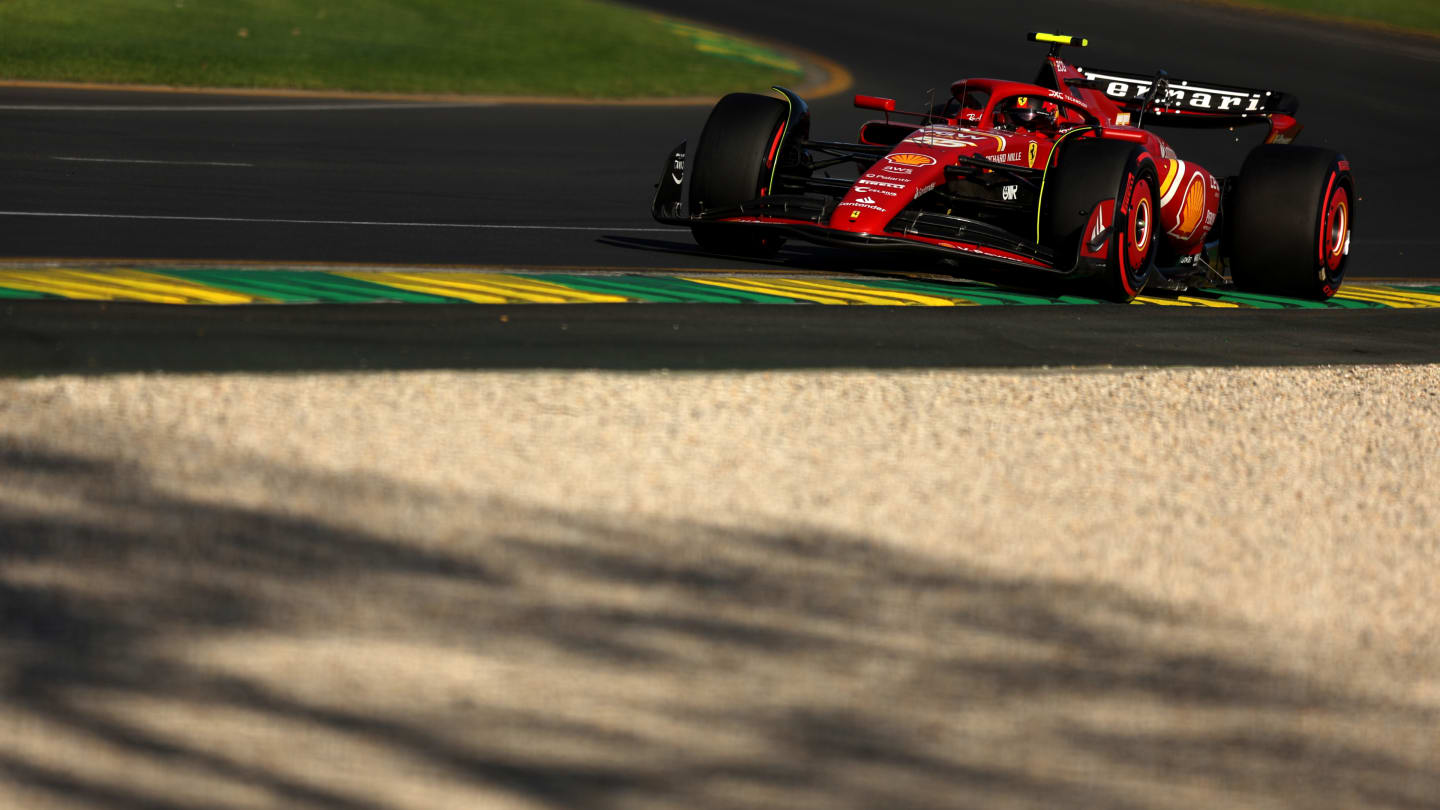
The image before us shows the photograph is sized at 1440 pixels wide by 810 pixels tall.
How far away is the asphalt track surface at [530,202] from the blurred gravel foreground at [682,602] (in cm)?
116

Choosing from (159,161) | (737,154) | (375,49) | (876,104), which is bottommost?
(159,161)

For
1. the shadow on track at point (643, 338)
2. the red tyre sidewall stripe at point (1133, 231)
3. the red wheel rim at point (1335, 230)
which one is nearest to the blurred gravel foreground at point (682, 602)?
the shadow on track at point (643, 338)

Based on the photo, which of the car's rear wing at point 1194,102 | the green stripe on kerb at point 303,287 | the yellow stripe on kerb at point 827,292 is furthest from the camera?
the car's rear wing at point 1194,102

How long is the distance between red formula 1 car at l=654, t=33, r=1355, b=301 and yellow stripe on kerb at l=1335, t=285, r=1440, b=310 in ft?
1.64

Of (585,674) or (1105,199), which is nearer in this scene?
(585,674)

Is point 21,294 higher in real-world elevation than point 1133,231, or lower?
lower

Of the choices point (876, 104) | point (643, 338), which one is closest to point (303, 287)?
point (643, 338)

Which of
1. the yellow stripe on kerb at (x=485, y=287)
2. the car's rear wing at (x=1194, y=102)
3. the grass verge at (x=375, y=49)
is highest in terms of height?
the car's rear wing at (x=1194, y=102)

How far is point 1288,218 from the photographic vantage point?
10977 mm

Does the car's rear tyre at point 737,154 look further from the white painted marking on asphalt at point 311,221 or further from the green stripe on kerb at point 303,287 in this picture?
the green stripe on kerb at point 303,287

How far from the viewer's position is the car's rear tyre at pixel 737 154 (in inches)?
416

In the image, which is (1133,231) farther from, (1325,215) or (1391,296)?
(1391,296)

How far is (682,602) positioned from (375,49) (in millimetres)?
22186

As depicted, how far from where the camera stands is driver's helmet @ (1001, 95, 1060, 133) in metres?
11.0
